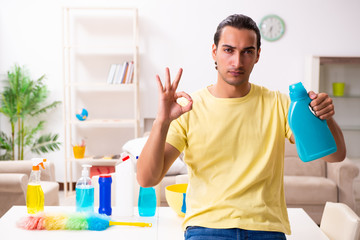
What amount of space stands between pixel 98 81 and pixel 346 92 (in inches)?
105

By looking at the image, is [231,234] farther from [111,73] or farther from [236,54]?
[111,73]

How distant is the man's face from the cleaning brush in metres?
0.75

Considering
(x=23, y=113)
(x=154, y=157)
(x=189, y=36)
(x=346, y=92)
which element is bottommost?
(x=23, y=113)

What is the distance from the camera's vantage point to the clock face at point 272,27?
4918 mm

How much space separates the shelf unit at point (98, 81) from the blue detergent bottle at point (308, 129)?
360 centimetres

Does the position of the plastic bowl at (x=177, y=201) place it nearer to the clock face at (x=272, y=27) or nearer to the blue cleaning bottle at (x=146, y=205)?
the blue cleaning bottle at (x=146, y=205)

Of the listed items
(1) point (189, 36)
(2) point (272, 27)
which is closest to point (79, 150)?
(1) point (189, 36)

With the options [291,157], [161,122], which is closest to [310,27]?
[291,157]

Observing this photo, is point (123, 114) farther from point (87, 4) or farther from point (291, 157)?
point (291, 157)

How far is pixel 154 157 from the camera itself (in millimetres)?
1336

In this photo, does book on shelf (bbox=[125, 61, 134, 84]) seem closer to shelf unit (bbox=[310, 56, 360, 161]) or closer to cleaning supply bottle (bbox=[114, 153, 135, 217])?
shelf unit (bbox=[310, 56, 360, 161])

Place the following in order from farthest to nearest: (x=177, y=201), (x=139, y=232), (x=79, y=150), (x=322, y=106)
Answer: (x=79, y=150), (x=177, y=201), (x=139, y=232), (x=322, y=106)

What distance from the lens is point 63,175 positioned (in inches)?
201

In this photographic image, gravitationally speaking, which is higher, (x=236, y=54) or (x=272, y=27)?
(x=272, y=27)
